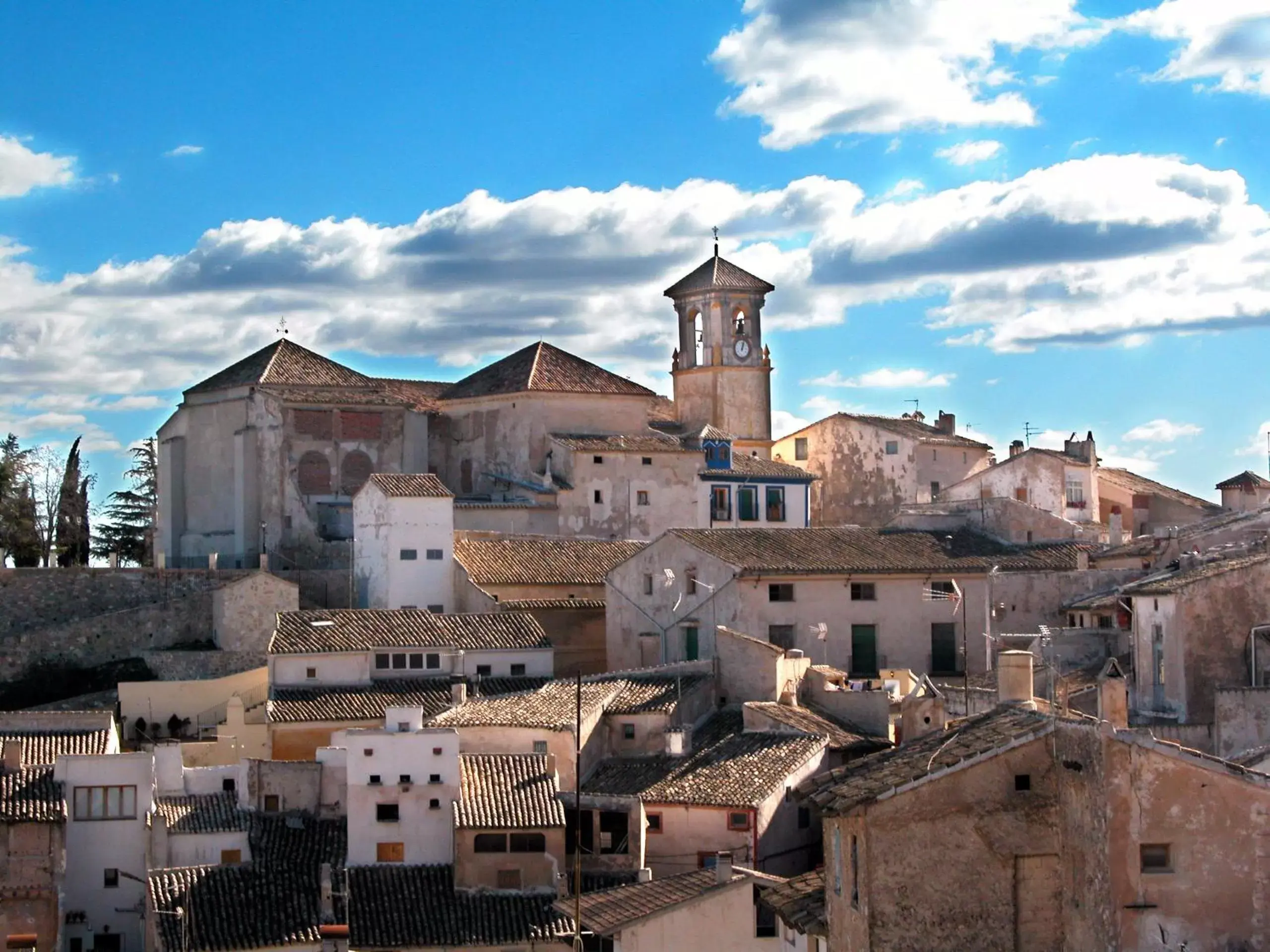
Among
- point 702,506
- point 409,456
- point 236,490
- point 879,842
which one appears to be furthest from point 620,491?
point 879,842

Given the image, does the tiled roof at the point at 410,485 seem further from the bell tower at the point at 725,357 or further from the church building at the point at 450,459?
the bell tower at the point at 725,357

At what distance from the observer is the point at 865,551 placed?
46031 mm

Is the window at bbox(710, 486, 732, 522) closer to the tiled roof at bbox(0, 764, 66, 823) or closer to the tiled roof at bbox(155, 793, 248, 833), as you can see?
the tiled roof at bbox(155, 793, 248, 833)

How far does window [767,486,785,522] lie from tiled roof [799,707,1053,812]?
32.7 m

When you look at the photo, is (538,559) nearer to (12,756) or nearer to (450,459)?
(450,459)

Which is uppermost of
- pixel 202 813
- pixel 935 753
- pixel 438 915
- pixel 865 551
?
pixel 865 551

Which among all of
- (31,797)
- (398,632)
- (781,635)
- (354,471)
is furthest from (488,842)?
(354,471)

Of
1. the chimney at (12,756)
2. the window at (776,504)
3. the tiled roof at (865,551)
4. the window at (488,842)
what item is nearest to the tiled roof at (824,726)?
the tiled roof at (865,551)

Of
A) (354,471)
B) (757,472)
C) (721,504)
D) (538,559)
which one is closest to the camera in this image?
(538,559)

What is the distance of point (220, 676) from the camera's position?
4778cm

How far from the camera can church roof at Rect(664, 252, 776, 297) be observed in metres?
65.4

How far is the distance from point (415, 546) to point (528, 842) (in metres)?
14.7

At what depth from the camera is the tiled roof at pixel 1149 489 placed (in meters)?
61.9

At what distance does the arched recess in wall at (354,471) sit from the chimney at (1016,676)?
3243cm
